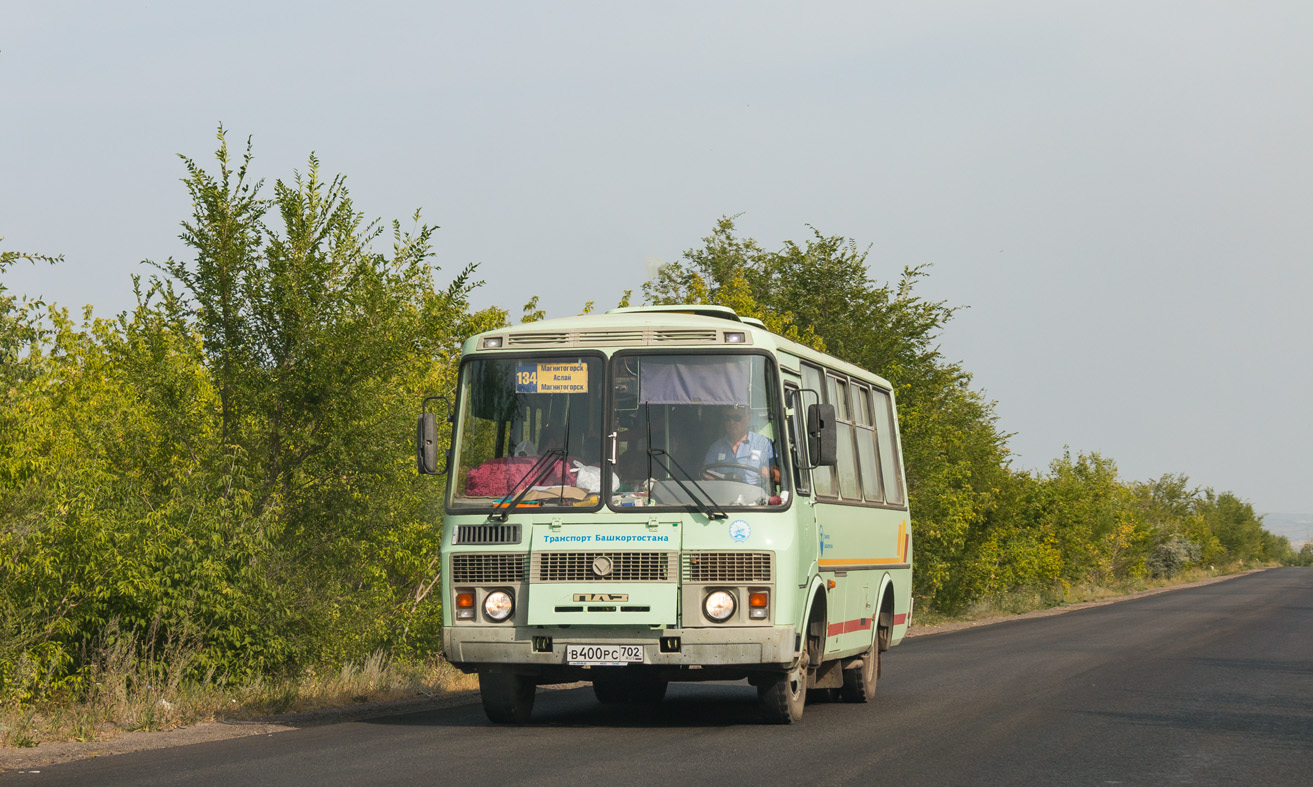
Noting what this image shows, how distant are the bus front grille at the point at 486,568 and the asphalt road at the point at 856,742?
1201mm

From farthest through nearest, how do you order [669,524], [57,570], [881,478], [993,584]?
[993,584], [881,478], [57,570], [669,524]

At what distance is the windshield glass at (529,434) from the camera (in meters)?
11.8

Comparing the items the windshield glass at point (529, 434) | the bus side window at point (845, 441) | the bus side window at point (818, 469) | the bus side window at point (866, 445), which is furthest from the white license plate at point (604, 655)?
the bus side window at point (866, 445)

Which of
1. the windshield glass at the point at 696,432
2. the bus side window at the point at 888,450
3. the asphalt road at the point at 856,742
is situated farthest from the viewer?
the bus side window at the point at 888,450

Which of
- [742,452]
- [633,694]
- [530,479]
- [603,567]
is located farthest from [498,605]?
[633,694]

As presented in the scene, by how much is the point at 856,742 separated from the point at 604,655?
1.99m

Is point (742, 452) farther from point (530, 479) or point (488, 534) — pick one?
point (488, 534)

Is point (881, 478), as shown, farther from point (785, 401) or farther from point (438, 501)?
point (438, 501)

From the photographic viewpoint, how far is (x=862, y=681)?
1490 centimetres

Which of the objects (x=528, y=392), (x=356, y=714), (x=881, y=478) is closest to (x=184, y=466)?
(x=356, y=714)

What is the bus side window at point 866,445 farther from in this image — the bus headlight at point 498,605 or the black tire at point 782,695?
the bus headlight at point 498,605

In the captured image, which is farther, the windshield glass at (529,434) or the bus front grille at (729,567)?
the windshield glass at (529,434)

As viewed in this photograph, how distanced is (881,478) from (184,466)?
26.0ft

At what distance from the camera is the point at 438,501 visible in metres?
19.5
